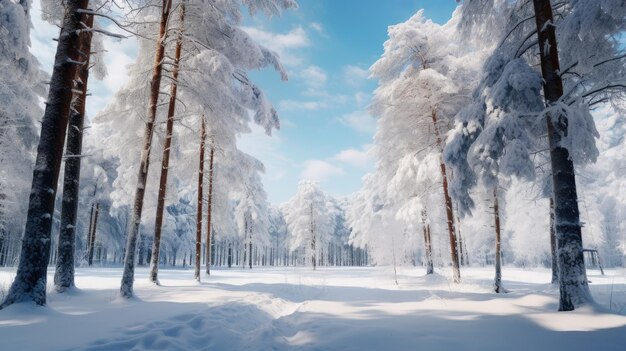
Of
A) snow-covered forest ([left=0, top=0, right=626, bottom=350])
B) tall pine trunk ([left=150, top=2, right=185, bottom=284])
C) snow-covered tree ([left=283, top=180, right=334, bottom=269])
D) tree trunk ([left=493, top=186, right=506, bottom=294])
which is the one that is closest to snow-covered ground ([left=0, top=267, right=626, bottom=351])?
snow-covered forest ([left=0, top=0, right=626, bottom=350])

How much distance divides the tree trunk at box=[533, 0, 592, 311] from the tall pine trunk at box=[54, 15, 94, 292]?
9903 millimetres

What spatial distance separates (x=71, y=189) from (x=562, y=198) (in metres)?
11.3

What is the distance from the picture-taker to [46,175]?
18.4 feet

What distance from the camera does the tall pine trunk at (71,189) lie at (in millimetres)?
8039

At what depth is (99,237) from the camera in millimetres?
31453

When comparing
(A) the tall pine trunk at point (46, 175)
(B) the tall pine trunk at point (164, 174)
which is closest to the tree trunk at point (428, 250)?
(B) the tall pine trunk at point (164, 174)

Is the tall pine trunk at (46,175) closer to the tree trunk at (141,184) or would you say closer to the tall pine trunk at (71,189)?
the tall pine trunk at (71,189)

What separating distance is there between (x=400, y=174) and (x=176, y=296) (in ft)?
33.9

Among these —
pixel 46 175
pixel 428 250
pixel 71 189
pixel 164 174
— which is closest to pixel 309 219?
pixel 428 250

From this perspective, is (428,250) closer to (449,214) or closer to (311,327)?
(449,214)

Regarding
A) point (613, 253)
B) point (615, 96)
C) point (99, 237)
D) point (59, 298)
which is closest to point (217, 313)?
point (59, 298)

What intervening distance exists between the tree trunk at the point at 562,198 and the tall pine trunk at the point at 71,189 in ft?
32.5

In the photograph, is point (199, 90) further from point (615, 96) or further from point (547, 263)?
point (547, 263)

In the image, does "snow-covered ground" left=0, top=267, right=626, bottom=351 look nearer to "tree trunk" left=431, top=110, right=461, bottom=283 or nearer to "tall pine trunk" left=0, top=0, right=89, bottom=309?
"tall pine trunk" left=0, top=0, right=89, bottom=309
